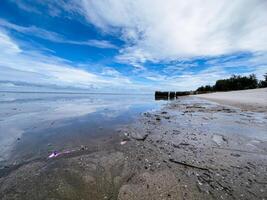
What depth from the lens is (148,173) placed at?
10.4ft

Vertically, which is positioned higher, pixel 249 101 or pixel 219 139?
pixel 249 101

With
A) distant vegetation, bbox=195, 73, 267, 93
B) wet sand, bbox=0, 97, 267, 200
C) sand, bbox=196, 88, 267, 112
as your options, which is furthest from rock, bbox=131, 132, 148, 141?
distant vegetation, bbox=195, 73, 267, 93

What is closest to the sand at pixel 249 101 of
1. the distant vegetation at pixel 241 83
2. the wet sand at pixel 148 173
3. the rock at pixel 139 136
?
the wet sand at pixel 148 173

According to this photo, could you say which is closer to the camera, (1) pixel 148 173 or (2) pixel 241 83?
(1) pixel 148 173

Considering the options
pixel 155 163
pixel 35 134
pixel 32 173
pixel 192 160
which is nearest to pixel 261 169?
pixel 192 160

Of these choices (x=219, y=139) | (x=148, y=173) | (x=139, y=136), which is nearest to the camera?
(x=148, y=173)

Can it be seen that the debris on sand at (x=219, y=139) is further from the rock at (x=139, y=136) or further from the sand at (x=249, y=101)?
the sand at (x=249, y=101)

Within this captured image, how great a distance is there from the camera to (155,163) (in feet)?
11.9

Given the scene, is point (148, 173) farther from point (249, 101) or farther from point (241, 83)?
point (241, 83)

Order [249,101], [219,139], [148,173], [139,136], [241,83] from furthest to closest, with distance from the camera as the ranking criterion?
[241,83] → [249,101] → [139,136] → [219,139] → [148,173]

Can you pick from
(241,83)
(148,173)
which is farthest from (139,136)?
(241,83)

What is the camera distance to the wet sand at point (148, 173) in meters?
2.55

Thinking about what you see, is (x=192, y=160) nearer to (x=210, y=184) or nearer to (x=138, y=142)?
(x=210, y=184)

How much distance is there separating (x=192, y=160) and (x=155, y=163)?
100 cm
